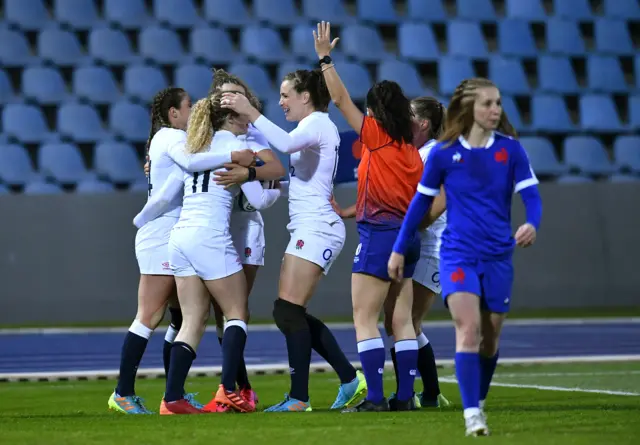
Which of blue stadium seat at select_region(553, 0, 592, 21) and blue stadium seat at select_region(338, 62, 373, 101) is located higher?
blue stadium seat at select_region(553, 0, 592, 21)

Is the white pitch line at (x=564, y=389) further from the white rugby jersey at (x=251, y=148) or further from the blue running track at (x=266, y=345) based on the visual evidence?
the white rugby jersey at (x=251, y=148)

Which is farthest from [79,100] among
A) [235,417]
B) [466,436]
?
[466,436]

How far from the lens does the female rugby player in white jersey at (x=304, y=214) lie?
7207 millimetres

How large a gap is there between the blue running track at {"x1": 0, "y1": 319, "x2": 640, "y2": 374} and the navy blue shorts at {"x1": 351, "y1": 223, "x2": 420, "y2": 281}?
5.30m

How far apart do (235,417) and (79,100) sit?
13.6 metres

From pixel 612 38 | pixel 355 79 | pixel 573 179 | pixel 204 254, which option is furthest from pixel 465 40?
pixel 204 254

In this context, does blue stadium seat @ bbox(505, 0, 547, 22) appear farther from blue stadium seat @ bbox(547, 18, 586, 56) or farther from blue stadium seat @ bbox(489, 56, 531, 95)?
blue stadium seat @ bbox(489, 56, 531, 95)

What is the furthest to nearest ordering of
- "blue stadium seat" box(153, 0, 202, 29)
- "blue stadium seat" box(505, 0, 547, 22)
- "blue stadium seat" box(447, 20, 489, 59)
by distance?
"blue stadium seat" box(505, 0, 547, 22) < "blue stadium seat" box(447, 20, 489, 59) < "blue stadium seat" box(153, 0, 202, 29)

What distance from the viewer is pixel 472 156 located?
233 inches

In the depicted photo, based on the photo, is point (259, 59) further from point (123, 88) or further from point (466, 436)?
point (466, 436)

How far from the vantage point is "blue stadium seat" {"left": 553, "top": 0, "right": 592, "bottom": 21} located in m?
21.3

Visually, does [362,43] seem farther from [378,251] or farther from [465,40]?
[378,251]

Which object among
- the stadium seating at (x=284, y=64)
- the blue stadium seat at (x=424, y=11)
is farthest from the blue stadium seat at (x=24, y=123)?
the blue stadium seat at (x=424, y=11)

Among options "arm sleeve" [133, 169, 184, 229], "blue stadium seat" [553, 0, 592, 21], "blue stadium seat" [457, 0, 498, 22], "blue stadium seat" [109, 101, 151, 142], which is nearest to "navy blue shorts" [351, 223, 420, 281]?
"arm sleeve" [133, 169, 184, 229]
